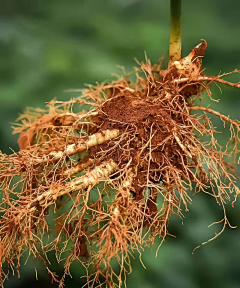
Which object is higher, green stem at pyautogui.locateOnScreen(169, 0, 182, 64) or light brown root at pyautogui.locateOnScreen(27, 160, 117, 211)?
green stem at pyautogui.locateOnScreen(169, 0, 182, 64)

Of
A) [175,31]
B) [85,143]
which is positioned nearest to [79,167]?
[85,143]

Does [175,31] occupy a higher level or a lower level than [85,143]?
higher

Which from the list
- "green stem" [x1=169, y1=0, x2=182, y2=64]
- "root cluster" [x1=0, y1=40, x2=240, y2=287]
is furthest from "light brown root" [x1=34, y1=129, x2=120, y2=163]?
"green stem" [x1=169, y1=0, x2=182, y2=64]

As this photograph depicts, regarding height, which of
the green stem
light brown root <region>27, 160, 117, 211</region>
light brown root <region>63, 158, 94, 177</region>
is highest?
the green stem

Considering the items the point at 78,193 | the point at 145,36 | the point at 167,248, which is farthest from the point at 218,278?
the point at 145,36

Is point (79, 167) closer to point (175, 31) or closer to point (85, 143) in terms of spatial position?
point (85, 143)

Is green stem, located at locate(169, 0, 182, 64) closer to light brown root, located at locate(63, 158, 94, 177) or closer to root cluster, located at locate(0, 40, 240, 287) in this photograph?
root cluster, located at locate(0, 40, 240, 287)

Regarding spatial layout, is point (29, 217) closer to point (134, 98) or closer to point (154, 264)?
point (134, 98)

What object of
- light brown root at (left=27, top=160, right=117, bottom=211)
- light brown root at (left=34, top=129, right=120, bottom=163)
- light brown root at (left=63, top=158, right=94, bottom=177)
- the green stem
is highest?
the green stem

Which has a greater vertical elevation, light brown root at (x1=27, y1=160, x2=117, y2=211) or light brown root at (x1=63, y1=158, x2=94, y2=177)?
light brown root at (x1=63, y1=158, x2=94, y2=177)
